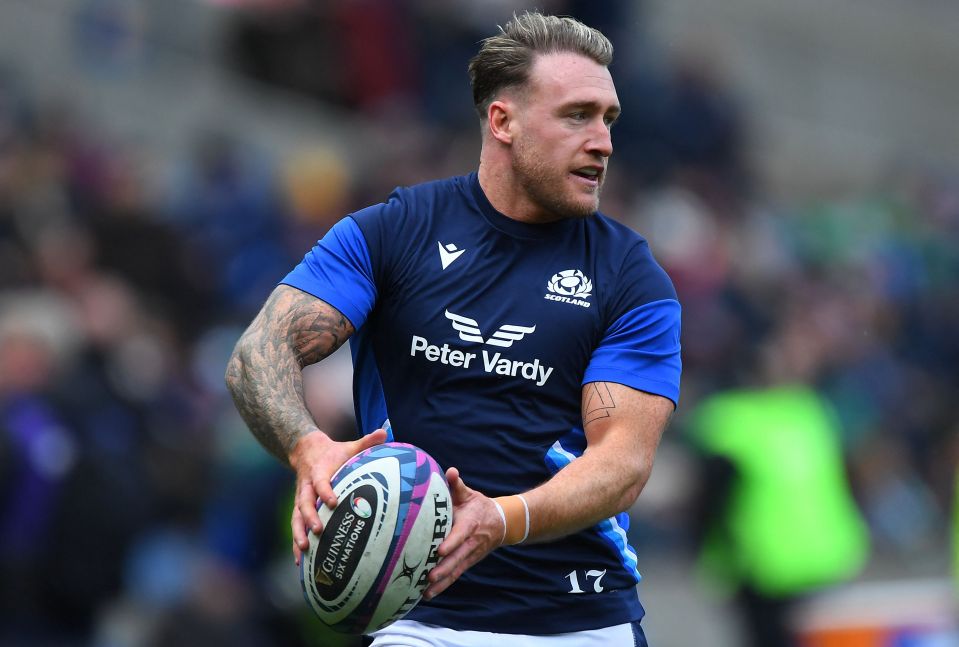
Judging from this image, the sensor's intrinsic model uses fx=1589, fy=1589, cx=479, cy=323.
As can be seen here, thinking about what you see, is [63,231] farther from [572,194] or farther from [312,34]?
[572,194]

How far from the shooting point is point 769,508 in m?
9.93

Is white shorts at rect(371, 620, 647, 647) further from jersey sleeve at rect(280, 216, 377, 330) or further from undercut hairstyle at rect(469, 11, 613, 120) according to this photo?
undercut hairstyle at rect(469, 11, 613, 120)

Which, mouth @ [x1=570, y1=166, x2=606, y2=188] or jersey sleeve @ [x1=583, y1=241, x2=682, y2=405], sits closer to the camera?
jersey sleeve @ [x1=583, y1=241, x2=682, y2=405]

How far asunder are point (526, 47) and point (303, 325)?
1121 millimetres

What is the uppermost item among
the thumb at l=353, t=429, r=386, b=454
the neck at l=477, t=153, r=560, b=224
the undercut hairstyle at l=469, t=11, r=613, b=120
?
the undercut hairstyle at l=469, t=11, r=613, b=120

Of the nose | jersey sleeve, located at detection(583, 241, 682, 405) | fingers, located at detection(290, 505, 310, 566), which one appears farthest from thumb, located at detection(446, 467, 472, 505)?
the nose

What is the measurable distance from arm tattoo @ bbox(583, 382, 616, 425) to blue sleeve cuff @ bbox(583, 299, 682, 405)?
3cm

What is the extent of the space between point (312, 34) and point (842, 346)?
6.38 metres

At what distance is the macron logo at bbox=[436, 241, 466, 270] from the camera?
498cm

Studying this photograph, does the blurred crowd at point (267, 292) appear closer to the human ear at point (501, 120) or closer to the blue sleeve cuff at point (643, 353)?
the human ear at point (501, 120)

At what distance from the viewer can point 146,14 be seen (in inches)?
667

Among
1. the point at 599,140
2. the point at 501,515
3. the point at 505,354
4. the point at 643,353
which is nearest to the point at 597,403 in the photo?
the point at 643,353

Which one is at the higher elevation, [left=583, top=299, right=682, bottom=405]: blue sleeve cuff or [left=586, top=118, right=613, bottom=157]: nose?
[left=586, top=118, right=613, bottom=157]: nose

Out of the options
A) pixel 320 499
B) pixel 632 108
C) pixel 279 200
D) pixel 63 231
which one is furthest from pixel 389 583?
pixel 632 108
